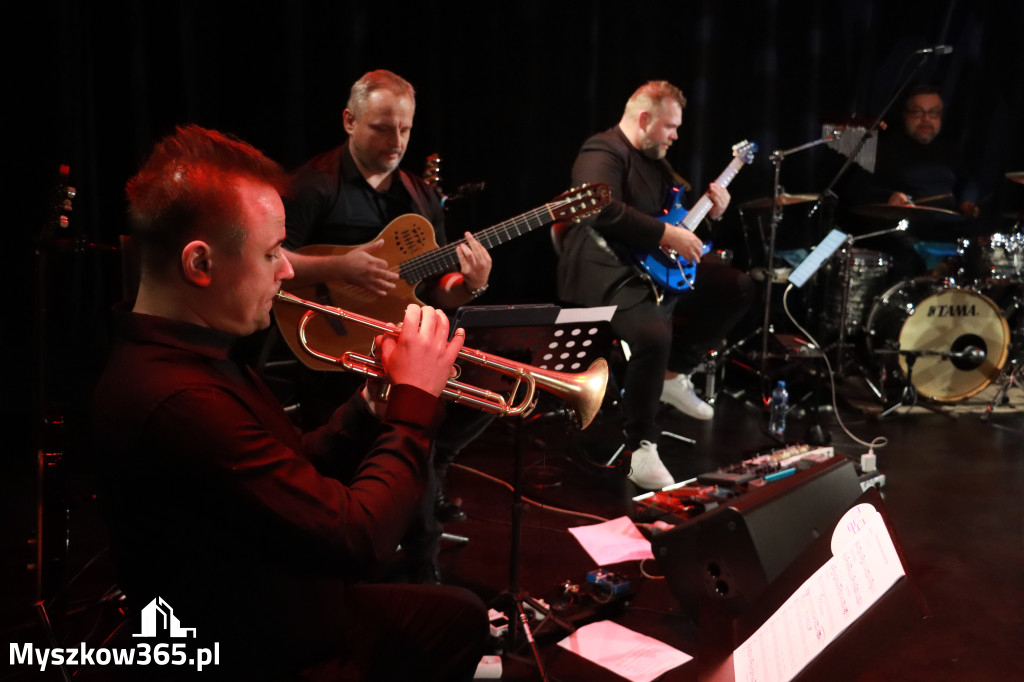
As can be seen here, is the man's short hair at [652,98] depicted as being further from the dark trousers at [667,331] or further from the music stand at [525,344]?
the music stand at [525,344]

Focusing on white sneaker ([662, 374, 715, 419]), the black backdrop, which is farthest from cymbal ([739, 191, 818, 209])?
white sneaker ([662, 374, 715, 419])

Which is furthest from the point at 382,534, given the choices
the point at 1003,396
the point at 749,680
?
the point at 1003,396

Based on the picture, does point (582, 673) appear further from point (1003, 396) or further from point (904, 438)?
point (1003, 396)

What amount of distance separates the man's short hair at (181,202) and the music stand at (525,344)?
92 cm

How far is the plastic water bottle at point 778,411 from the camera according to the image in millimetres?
4789

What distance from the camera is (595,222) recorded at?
3992 millimetres

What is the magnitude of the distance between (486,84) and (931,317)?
3312 mm

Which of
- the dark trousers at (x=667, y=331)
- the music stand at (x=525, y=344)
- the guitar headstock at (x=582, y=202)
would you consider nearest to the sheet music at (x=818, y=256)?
the dark trousers at (x=667, y=331)

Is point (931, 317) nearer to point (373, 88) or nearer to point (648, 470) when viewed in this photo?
point (648, 470)

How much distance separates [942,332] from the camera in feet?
18.2

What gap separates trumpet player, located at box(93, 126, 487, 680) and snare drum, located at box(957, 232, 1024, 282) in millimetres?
5158

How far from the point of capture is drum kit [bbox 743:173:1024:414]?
5.45 metres

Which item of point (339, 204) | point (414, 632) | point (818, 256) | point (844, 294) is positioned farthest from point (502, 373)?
point (844, 294)

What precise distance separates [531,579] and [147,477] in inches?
75.1
